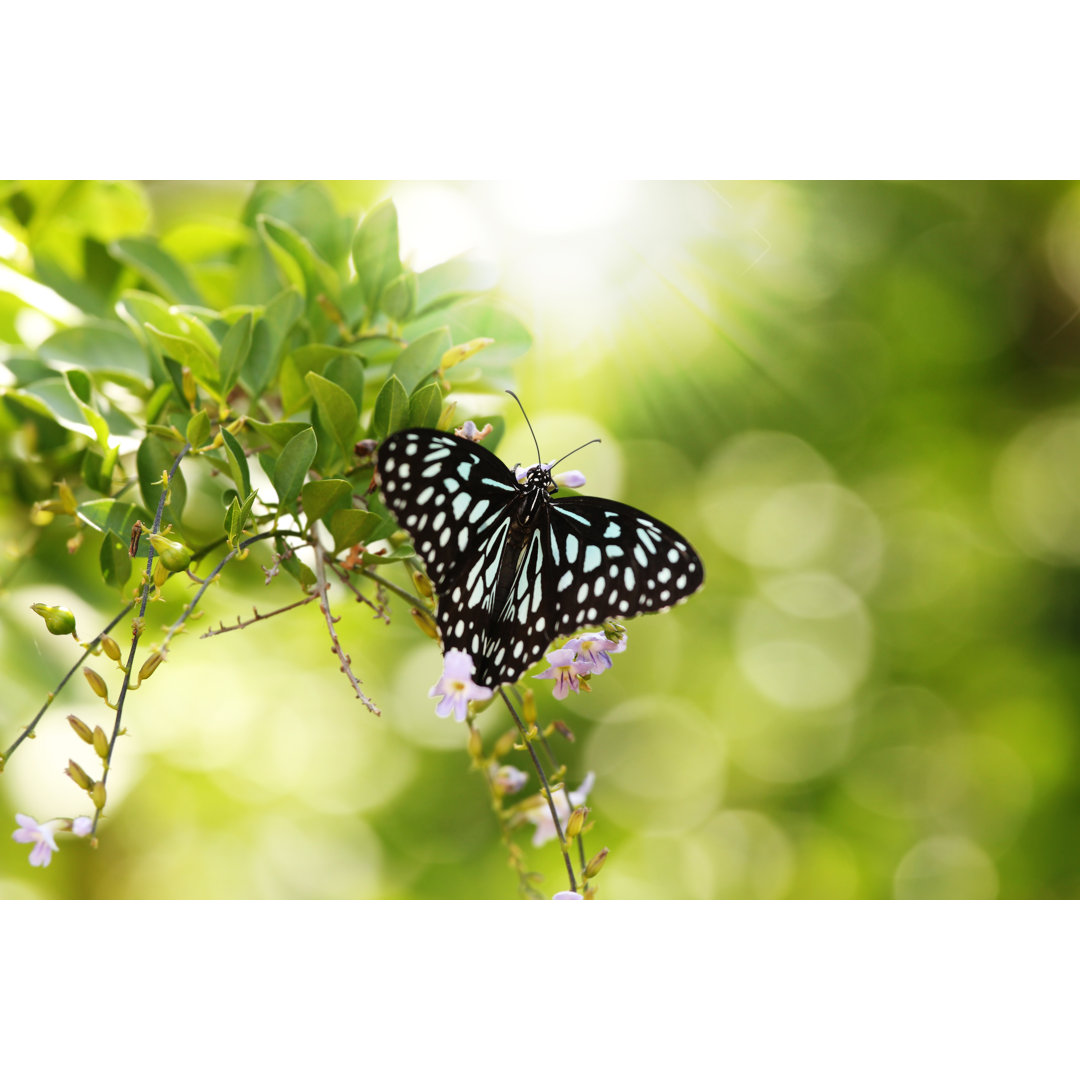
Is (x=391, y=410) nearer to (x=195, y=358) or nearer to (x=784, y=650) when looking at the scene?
(x=195, y=358)

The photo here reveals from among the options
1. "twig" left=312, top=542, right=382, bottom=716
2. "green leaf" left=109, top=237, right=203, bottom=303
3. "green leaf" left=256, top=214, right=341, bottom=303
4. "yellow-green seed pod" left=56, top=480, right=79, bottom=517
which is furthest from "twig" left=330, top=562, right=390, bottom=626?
"green leaf" left=109, top=237, right=203, bottom=303

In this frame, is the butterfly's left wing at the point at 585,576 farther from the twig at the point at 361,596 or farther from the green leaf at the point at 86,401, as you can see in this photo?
the green leaf at the point at 86,401

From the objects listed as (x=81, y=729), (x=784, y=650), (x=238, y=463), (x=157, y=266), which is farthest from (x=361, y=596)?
(x=784, y=650)

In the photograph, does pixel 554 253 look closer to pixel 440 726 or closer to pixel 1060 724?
pixel 440 726

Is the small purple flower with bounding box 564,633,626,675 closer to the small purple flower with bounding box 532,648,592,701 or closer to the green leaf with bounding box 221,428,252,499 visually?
the small purple flower with bounding box 532,648,592,701
